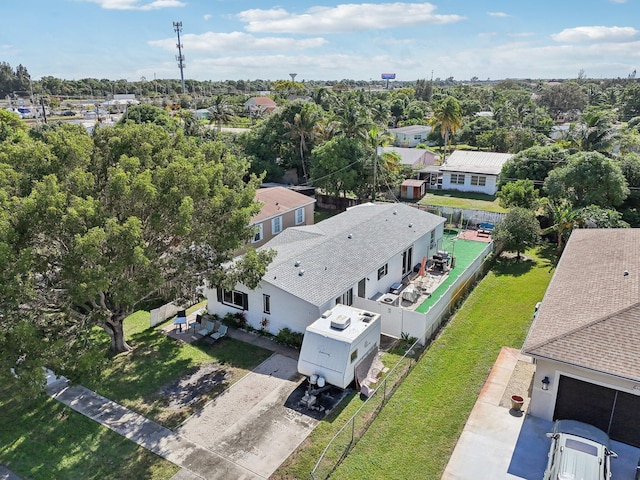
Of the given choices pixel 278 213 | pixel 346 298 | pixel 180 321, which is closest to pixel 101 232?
pixel 180 321

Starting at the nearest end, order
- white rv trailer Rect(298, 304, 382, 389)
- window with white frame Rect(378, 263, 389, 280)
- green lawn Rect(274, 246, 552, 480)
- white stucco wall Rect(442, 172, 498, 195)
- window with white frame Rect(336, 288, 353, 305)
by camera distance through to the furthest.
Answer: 1. green lawn Rect(274, 246, 552, 480)
2. white rv trailer Rect(298, 304, 382, 389)
3. window with white frame Rect(336, 288, 353, 305)
4. window with white frame Rect(378, 263, 389, 280)
5. white stucco wall Rect(442, 172, 498, 195)

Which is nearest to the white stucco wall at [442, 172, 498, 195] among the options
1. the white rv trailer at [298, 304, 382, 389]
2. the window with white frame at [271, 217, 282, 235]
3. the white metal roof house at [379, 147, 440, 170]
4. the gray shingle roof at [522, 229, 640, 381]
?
the white metal roof house at [379, 147, 440, 170]

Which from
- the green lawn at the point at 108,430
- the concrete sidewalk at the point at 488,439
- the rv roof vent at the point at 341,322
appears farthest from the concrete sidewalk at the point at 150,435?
the concrete sidewalk at the point at 488,439

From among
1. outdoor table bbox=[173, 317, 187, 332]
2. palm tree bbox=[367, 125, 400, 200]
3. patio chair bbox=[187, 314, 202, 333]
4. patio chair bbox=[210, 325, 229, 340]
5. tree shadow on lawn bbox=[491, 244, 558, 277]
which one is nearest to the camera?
patio chair bbox=[210, 325, 229, 340]

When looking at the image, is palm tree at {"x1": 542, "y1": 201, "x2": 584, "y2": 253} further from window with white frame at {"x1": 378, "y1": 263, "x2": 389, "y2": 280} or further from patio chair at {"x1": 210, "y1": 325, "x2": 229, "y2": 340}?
patio chair at {"x1": 210, "y1": 325, "x2": 229, "y2": 340}

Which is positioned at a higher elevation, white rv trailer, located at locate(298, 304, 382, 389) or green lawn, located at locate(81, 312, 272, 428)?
white rv trailer, located at locate(298, 304, 382, 389)

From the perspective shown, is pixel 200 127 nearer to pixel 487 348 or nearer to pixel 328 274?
pixel 328 274

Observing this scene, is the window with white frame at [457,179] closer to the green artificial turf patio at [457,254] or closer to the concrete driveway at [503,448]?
the green artificial turf patio at [457,254]
